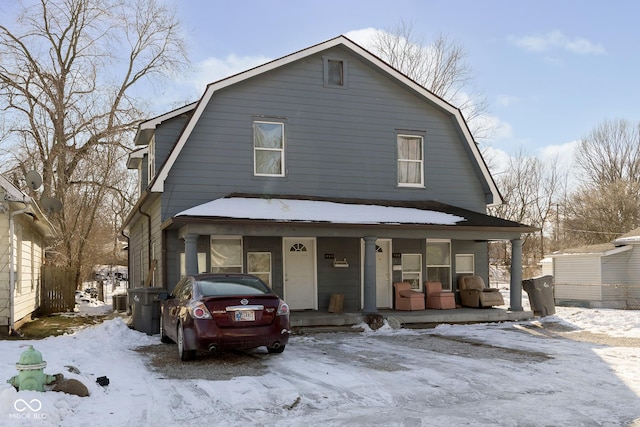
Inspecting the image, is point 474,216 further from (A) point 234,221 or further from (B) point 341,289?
(A) point 234,221

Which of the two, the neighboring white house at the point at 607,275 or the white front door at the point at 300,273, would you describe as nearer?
the white front door at the point at 300,273

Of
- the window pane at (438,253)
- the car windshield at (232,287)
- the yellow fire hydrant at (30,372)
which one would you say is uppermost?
the window pane at (438,253)

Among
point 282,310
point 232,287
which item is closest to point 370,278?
point 282,310

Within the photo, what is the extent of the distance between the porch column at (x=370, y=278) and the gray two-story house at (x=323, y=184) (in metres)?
0.03

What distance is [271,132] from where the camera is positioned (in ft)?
53.1

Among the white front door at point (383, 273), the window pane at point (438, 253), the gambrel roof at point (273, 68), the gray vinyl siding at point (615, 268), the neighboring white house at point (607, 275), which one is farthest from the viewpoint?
the gray vinyl siding at point (615, 268)

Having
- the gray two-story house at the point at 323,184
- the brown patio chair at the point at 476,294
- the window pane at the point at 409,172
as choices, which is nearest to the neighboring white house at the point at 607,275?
the brown patio chair at the point at 476,294

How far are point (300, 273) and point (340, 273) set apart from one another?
1208 mm

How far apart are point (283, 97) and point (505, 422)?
12.1 meters

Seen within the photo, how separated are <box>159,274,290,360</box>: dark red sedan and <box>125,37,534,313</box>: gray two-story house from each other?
3561 mm

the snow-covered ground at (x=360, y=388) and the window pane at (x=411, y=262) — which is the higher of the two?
the window pane at (x=411, y=262)

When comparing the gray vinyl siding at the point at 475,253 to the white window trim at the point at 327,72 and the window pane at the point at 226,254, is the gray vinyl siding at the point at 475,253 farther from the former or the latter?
the window pane at the point at 226,254

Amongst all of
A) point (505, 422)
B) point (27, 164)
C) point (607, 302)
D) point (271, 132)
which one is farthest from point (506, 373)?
point (27, 164)

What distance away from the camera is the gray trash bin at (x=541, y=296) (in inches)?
658
